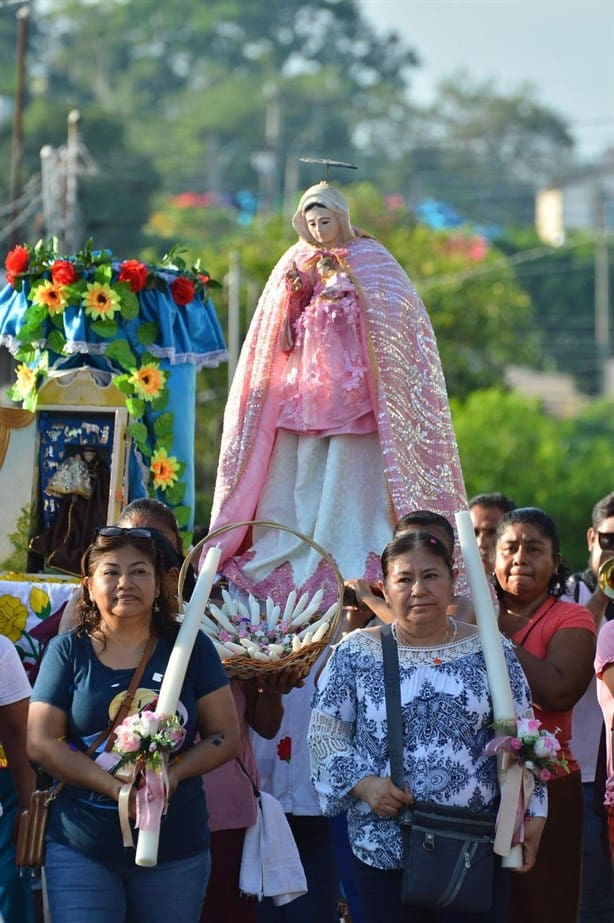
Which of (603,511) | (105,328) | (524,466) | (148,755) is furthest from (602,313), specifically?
(148,755)

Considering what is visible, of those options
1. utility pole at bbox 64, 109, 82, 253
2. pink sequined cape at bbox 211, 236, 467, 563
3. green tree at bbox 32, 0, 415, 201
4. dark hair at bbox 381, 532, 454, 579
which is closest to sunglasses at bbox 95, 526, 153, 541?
dark hair at bbox 381, 532, 454, 579

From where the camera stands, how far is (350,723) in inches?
217

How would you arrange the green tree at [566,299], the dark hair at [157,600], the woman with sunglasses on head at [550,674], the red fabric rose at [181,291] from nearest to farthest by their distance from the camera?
1. the dark hair at [157,600]
2. the woman with sunglasses on head at [550,674]
3. the red fabric rose at [181,291]
4. the green tree at [566,299]

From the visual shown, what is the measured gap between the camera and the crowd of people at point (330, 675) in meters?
5.36

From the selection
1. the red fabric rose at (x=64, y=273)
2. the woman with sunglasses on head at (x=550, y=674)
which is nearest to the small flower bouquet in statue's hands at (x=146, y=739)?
the woman with sunglasses on head at (x=550, y=674)

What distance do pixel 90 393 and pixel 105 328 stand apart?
30 centimetres

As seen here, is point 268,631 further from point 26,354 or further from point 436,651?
point 26,354

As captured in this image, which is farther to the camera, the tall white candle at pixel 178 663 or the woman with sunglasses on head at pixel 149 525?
the woman with sunglasses on head at pixel 149 525

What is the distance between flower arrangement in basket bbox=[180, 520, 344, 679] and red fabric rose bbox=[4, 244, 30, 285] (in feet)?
6.66

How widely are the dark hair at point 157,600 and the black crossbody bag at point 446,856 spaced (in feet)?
2.68

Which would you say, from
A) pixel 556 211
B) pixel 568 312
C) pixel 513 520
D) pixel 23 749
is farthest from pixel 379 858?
pixel 556 211

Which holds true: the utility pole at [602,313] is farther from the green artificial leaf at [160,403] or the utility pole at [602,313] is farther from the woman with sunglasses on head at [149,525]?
the woman with sunglasses on head at [149,525]

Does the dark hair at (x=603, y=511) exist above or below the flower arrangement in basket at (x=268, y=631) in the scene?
above

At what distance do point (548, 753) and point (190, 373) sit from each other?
3.49 meters
